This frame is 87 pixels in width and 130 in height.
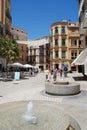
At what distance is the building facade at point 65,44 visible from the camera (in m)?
69.1

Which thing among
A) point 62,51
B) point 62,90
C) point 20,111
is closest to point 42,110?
point 20,111

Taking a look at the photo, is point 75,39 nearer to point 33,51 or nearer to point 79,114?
point 33,51

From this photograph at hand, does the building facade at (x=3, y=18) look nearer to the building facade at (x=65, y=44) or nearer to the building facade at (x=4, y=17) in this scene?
the building facade at (x=4, y=17)

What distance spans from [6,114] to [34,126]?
1.46 metres

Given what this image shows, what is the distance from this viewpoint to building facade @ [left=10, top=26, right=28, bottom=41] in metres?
87.5

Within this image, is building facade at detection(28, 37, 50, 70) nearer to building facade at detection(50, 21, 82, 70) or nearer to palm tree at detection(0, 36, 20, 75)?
building facade at detection(50, 21, 82, 70)

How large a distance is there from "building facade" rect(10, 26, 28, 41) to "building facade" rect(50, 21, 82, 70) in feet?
71.7

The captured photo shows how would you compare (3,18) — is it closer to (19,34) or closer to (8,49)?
(8,49)

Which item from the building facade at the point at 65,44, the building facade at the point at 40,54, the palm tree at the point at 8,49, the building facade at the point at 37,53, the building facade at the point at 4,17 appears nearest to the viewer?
the palm tree at the point at 8,49

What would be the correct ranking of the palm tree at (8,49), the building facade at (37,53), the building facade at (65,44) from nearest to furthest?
the palm tree at (8,49), the building facade at (65,44), the building facade at (37,53)

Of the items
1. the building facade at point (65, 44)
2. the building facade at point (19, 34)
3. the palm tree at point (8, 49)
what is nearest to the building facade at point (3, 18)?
the palm tree at point (8, 49)

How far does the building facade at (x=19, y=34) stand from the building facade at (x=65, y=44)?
21.9 metres

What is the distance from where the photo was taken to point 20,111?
7.32 metres

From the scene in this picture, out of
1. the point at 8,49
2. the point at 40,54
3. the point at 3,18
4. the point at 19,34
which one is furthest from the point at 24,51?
the point at 8,49
